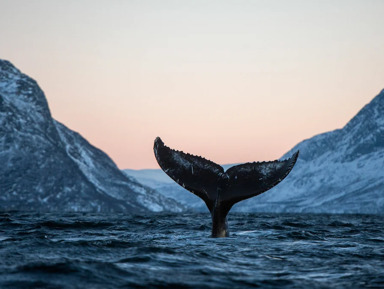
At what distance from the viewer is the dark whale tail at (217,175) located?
11.5m

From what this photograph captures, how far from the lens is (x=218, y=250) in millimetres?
11516

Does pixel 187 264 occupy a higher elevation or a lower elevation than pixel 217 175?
lower

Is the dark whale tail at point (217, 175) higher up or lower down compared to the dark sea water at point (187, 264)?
higher up

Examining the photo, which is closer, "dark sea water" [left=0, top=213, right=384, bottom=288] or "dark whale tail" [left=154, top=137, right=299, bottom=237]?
"dark sea water" [left=0, top=213, right=384, bottom=288]

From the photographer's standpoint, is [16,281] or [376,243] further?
[376,243]

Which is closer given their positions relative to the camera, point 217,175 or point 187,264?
point 187,264

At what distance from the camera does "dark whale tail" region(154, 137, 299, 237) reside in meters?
11.5

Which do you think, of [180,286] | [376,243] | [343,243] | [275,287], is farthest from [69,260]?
[376,243]

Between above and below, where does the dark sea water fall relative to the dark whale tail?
below

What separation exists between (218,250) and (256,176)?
1573 millimetres

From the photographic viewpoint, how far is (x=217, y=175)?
11.7 m

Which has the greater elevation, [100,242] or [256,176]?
[256,176]

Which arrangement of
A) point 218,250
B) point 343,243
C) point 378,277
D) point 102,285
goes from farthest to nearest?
point 343,243, point 218,250, point 378,277, point 102,285

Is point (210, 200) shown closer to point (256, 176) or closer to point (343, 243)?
point (256, 176)
